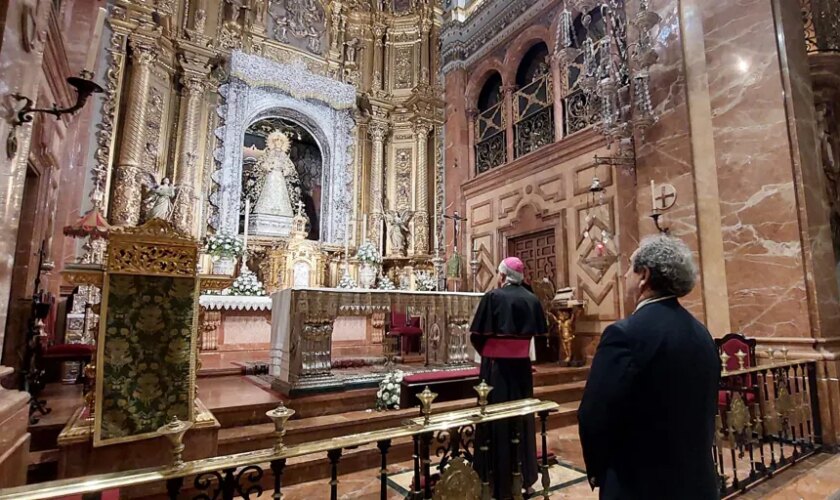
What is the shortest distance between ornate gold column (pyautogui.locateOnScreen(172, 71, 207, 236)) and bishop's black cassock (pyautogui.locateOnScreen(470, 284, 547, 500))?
6852 mm

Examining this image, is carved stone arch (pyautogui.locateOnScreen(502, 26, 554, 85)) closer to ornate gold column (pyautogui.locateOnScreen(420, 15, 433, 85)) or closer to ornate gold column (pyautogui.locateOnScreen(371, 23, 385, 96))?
ornate gold column (pyautogui.locateOnScreen(420, 15, 433, 85))

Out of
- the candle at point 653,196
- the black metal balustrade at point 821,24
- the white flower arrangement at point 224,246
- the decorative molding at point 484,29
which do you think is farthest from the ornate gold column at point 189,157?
the black metal balustrade at point 821,24

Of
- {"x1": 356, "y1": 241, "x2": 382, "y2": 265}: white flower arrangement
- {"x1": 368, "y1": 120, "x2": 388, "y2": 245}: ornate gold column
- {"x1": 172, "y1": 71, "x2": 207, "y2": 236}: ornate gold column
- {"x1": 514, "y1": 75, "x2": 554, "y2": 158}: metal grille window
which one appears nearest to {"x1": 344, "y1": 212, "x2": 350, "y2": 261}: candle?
{"x1": 368, "y1": 120, "x2": 388, "y2": 245}: ornate gold column

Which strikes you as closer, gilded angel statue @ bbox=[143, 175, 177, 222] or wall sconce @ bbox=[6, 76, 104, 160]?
wall sconce @ bbox=[6, 76, 104, 160]

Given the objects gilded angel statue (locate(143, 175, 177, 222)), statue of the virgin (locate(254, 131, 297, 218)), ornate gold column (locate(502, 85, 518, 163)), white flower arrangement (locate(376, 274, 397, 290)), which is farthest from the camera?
ornate gold column (locate(502, 85, 518, 163))

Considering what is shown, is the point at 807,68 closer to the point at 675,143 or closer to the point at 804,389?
the point at 675,143

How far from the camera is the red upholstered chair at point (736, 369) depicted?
4.10 meters

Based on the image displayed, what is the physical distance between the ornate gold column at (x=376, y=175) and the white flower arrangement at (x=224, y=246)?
328 centimetres

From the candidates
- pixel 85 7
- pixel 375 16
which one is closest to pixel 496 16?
pixel 375 16

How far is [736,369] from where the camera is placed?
13.1 ft

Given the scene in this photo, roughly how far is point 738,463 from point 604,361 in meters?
3.61

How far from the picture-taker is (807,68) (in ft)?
16.9

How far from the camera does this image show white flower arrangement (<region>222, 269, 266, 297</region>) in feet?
25.0

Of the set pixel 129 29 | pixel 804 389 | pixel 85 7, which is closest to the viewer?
pixel 804 389
